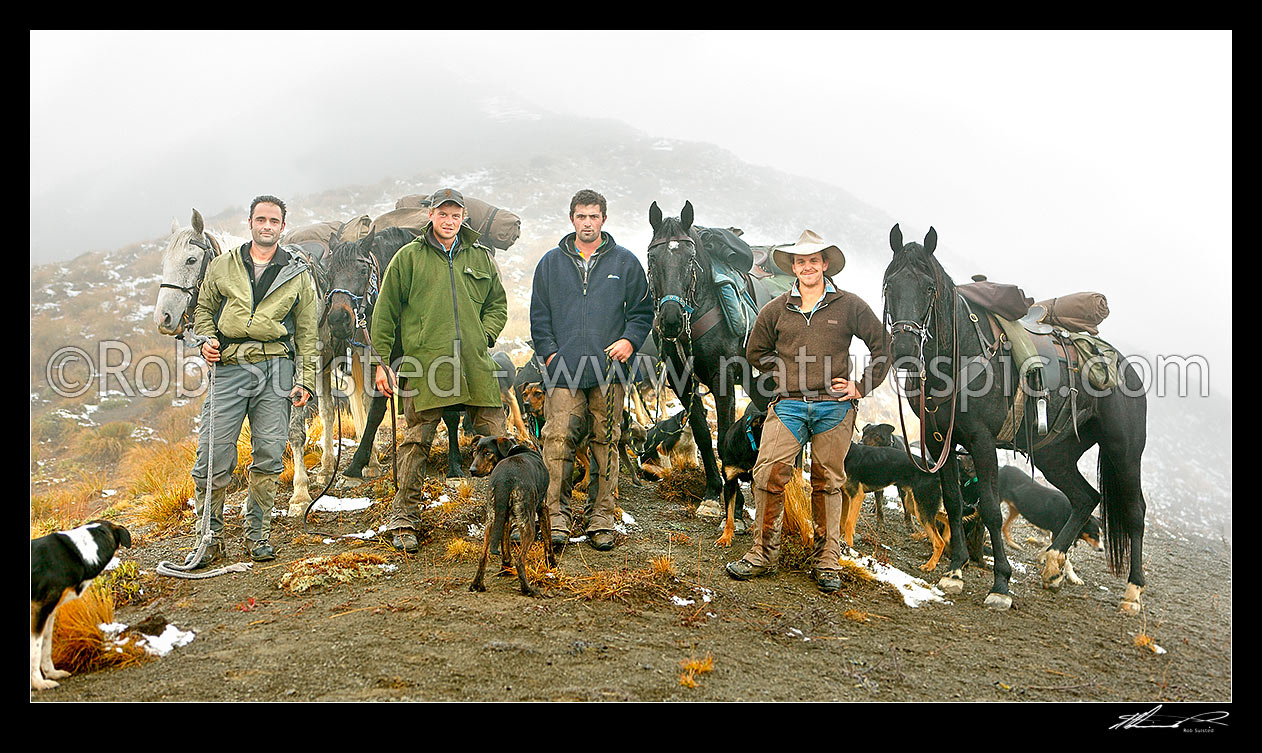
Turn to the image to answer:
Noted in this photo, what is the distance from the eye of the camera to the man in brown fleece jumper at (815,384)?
5.03 meters

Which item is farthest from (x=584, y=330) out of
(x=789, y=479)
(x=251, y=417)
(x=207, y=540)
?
(x=207, y=540)

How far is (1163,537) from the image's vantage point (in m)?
9.94

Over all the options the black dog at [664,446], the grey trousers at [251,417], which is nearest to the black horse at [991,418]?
the black dog at [664,446]

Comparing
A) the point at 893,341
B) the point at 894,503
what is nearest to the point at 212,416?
the point at 893,341

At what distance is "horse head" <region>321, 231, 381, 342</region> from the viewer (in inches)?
264

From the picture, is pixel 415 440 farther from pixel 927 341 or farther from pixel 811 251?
pixel 927 341

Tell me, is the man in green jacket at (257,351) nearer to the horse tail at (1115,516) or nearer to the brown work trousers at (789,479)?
the brown work trousers at (789,479)

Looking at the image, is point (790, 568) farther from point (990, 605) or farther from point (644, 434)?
point (644, 434)

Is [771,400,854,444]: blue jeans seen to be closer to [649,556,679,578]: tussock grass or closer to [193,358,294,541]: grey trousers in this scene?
[649,556,679,578]: tussock grass

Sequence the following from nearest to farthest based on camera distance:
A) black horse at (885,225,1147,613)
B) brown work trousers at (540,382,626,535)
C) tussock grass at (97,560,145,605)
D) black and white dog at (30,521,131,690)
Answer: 1. black and white dog at (30,521,131,690)
2. tussock grass at (97,560,145,605)
3. black horse at (885,225,1147,613)
4. brown work trousers at (540,382,626,535)

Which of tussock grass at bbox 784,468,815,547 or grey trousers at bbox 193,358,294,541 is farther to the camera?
tussock grass at bbox 784,468,815,547

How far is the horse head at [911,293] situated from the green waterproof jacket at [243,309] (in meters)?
4.48

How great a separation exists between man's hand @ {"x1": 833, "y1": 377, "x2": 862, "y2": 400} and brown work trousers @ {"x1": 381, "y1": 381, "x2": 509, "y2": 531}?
2499 mm
